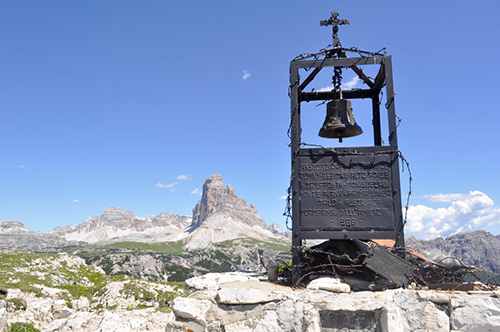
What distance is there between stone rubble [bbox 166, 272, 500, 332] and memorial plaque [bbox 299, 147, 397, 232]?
123cm

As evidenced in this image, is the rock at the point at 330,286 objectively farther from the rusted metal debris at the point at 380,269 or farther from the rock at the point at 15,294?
the rock at the point at 15,294

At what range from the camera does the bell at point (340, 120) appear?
7.66 metres

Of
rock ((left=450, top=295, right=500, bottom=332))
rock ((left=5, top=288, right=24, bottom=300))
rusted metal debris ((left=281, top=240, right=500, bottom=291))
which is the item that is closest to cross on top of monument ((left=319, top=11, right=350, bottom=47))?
rusted metal debris ((left=281, top=240, right=500, bottom=291))

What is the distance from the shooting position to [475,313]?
5387 mm

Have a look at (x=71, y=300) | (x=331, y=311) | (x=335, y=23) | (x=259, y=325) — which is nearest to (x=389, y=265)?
(x=331, y=311)

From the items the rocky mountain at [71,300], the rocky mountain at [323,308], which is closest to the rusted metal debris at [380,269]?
the rocky mountain at [323,308]

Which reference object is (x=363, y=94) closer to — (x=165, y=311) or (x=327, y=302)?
(x=327, y=302)

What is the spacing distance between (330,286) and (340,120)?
3.43m

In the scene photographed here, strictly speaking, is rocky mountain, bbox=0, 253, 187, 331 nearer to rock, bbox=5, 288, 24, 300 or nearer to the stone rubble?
rock, bbox=5, 288, 24, 300

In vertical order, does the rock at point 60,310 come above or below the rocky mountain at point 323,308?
below

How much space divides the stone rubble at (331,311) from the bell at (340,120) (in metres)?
3.30

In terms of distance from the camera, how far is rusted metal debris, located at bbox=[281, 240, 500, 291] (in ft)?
20.0

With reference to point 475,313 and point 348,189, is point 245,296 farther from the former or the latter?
point 475,313

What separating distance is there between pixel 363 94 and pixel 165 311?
31.9 feet
